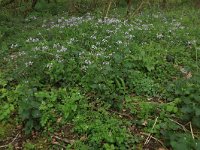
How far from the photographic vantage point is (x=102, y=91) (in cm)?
494

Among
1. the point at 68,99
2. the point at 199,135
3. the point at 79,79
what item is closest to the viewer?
the point at 199,135

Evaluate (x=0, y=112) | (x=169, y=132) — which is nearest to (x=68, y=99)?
(x=0, y=112)

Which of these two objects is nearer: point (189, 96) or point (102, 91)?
point (189, 96)

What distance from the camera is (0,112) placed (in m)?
4.73

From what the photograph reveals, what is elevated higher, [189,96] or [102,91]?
[189,96]

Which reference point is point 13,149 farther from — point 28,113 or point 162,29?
point 162,29

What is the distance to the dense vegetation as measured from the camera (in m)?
4.31

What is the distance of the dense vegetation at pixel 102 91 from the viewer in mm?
4309

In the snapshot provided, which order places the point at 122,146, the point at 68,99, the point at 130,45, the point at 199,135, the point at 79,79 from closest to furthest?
the point at 122,146 → the point at 199,135 → the point at 68,99 → the point at 79,79 → the point at 130,45

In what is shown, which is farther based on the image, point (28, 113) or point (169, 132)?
point (28, 113)

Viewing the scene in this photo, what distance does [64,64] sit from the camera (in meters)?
5.46

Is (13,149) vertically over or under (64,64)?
under

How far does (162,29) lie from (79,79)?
3.24m

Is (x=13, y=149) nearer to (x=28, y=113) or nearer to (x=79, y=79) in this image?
(x=28, y=113)
